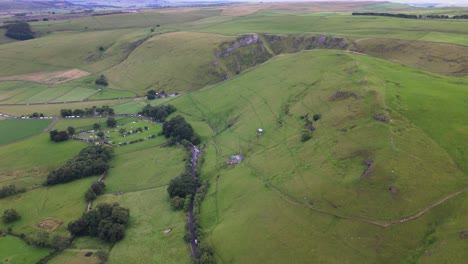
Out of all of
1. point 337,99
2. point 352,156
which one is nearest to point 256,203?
point 352,156

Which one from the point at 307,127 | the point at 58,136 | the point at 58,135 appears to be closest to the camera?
the point at 307,127

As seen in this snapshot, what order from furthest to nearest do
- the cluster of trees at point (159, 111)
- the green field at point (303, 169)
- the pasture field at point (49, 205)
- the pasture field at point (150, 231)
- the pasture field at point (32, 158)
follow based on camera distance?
the cluster of trees at point (159, 111) < the pasture field at point (32, 158) < the pasture field at point (49, 205) < the pasture field at point (150, 231) < the green field at point (303, 169)

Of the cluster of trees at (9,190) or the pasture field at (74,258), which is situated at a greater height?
the cluster of trees at (9,190)

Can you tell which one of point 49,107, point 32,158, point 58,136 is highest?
point 58,136

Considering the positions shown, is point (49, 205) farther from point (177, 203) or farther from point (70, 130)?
point (70, 130)

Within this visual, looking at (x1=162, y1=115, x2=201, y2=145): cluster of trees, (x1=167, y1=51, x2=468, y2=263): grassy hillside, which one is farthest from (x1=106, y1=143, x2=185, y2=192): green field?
(x1=167, y1=51, x2=468, y2=263): grassy hillside

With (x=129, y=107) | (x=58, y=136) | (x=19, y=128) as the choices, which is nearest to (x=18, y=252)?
(x=58, y=136)

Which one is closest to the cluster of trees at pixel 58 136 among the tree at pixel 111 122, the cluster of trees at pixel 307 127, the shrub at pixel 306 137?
the tree at pixel 111 122

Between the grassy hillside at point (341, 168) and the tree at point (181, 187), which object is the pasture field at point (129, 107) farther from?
the tree at point (181, 187)
